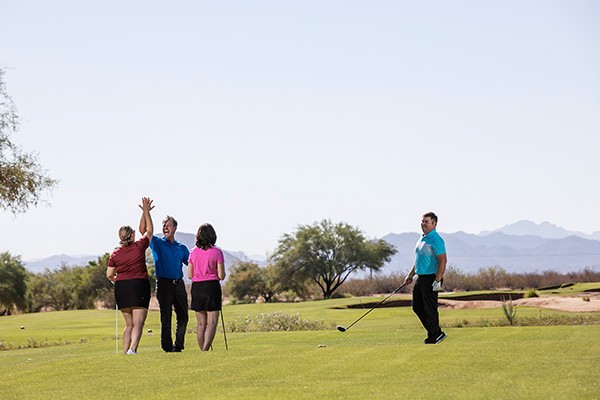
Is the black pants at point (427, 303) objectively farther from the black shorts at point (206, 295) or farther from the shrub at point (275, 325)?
the shrub at point (275, 325)

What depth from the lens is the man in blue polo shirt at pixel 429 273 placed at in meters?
17.4

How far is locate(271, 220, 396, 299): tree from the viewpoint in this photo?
81188 mm

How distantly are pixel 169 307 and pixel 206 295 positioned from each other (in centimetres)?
89

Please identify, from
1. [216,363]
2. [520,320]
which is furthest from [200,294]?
[520,320]

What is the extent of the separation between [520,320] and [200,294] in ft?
47.9

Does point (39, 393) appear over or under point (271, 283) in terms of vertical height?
under

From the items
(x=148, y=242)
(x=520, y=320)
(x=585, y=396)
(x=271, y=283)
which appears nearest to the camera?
(x=585, y=396)

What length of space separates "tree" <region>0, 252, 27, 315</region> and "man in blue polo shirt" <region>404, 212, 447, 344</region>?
50.6m

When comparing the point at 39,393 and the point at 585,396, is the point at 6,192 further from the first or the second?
the point at 585,396

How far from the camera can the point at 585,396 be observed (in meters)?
10.7

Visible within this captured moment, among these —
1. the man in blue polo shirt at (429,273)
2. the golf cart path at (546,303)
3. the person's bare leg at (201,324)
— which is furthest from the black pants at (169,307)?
the golf cart path at (546,303)

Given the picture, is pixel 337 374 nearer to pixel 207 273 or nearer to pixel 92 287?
pixel 207 273

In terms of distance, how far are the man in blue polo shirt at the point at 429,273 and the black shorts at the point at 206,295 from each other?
3.29 meters

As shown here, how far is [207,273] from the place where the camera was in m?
17.5
